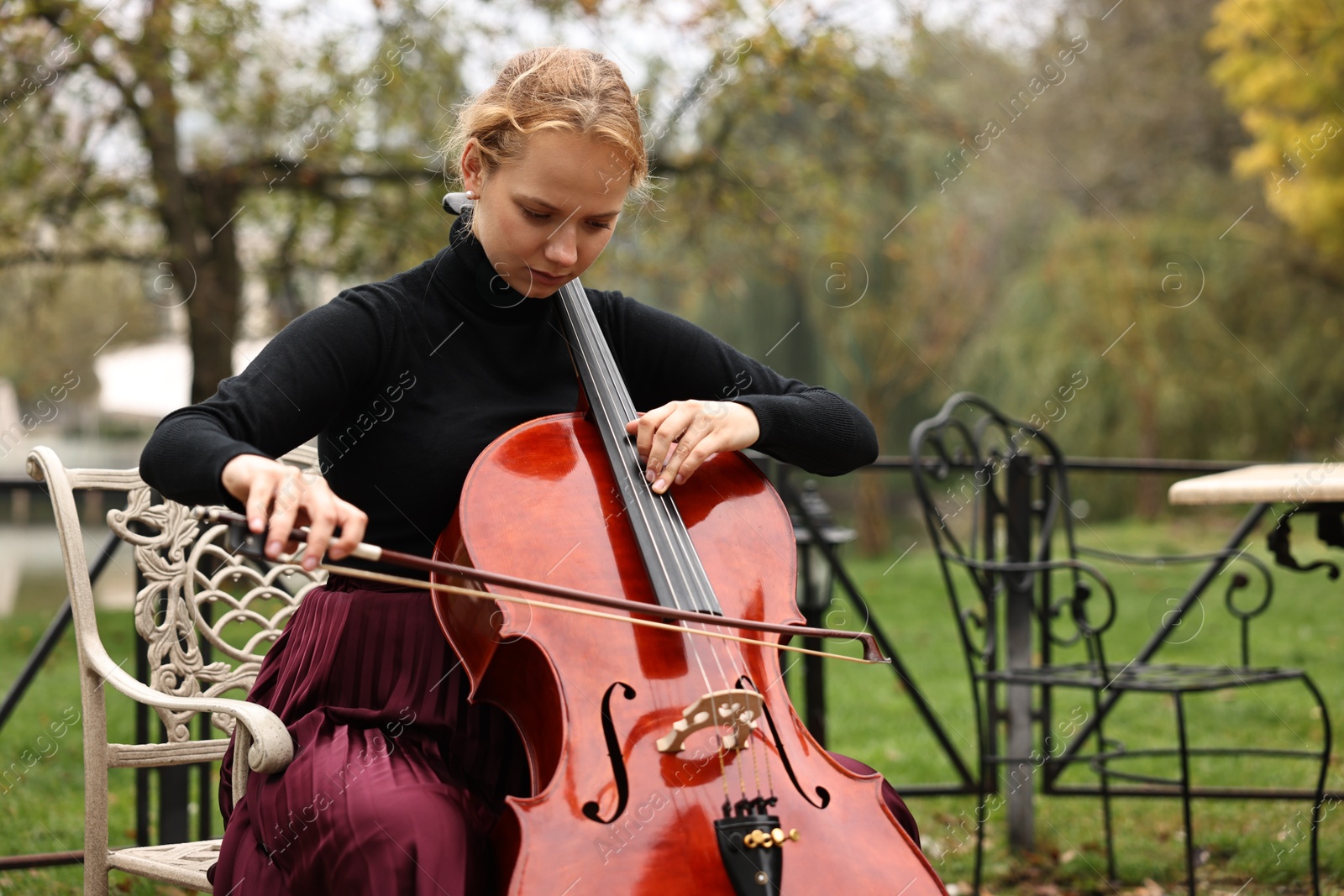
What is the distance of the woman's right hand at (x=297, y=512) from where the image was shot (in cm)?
118

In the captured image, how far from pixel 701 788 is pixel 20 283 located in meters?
8.65

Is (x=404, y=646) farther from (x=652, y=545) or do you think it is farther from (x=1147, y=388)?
(x=1147, y=388)

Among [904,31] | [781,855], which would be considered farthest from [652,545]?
[904,31]

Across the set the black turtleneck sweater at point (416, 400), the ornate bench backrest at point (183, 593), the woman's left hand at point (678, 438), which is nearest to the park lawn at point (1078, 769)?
the ornate bench backrest at point (183, 593)

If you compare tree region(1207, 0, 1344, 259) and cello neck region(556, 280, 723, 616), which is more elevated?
tree region(1207, 0, 1344, 259)

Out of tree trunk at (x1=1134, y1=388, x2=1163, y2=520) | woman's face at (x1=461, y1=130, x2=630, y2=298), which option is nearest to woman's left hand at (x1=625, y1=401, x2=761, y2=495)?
woman's face at (x1=461, y1=130, x2=630, y2=298)

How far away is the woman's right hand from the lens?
1.18 metres

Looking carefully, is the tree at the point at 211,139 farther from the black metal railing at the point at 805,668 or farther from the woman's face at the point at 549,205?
the woman's face at the point at 549,205

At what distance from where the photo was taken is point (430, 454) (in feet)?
5.32

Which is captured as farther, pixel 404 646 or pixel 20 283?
pixel 20 283

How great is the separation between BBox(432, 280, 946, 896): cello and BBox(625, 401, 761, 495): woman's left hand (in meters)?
0.03

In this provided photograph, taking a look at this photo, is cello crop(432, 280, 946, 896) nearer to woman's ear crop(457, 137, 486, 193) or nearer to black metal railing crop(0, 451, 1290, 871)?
woman's ear crop(457, 137, 486, 193)

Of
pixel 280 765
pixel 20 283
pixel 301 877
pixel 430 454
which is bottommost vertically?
pixel 301 877

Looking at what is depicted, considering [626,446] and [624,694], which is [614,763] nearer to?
[624,694]
